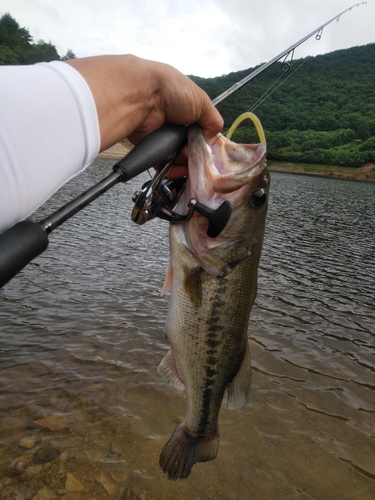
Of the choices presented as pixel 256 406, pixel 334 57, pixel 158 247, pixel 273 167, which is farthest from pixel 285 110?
pixel 256 406

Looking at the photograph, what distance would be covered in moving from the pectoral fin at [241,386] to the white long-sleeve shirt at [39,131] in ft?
7.20

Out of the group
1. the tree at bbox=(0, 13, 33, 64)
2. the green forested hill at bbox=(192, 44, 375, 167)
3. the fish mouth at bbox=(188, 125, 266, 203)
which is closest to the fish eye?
the fish mouth at bbox=(188, 125, 266, 203)

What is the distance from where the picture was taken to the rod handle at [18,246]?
1.38 metres

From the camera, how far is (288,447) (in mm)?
4652

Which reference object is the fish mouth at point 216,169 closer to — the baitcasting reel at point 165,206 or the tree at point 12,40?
the baitcasting reel at point 165,206

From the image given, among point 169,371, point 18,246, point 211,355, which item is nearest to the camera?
point 18,246

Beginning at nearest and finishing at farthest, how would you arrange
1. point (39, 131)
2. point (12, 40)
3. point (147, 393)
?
point (39, 131) → point (147, 393) → point (12, 40)

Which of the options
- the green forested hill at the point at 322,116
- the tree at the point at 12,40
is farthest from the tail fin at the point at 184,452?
the tree at the point at 12,40

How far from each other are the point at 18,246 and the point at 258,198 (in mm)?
1711

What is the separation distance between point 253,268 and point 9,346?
4949mm

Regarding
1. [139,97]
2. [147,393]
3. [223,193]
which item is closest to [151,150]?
[139,97]

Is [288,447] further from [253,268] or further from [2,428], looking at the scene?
[2,428]

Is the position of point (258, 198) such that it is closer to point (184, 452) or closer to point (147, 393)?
point (184, 452)

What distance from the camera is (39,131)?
3.92ft
